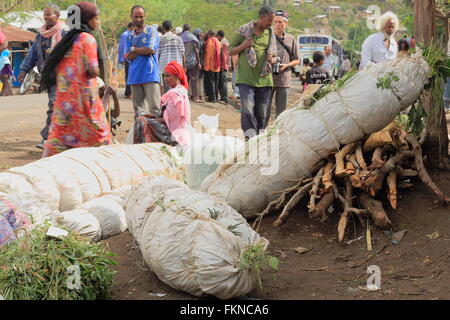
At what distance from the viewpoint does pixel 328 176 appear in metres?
4.66

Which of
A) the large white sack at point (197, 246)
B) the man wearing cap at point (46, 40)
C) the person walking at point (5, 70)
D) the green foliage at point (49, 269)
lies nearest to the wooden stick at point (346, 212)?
the large white sack at point (197, 246)

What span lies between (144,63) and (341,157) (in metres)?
4.99

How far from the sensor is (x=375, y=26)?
29.4 feet

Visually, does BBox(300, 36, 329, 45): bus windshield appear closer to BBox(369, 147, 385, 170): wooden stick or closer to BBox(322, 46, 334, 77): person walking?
BBox(322, 46, 334, 77): person walking

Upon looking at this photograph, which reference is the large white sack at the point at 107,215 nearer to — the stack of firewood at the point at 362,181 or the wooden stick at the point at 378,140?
the stack of firewood at the point at 362,181

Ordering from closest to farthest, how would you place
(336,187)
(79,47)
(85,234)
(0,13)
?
(336,187)
(85,234)
(79,47)
(0,13)

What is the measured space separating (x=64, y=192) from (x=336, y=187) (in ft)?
7.15

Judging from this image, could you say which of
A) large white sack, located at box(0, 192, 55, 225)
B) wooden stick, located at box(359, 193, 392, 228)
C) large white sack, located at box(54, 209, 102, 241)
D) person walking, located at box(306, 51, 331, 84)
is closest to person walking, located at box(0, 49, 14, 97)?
person walking, located at box(306, 51, 331, 84)

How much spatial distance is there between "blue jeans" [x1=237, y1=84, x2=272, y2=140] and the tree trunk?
2818 mm

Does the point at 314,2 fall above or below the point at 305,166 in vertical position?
below

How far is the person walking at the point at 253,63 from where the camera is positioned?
784cm

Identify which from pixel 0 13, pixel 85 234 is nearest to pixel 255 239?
pixel 85 234

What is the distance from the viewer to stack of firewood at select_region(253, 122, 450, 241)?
15.0 feet
